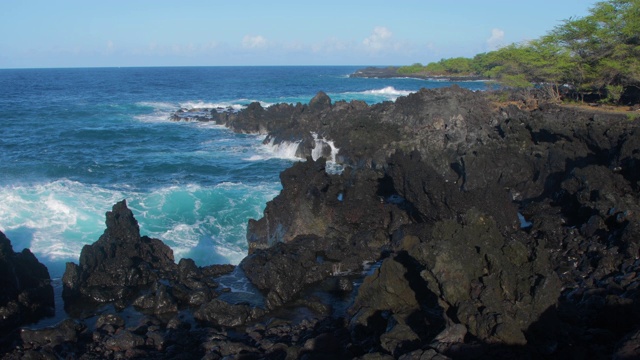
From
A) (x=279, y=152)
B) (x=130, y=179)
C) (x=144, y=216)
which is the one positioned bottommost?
Answer: (x=144, y=216)

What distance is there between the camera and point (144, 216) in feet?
65.6

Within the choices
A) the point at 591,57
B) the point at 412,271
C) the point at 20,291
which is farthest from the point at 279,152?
the point at 412,271

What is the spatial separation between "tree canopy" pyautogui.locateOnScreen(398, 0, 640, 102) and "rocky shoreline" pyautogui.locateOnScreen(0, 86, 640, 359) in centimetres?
920

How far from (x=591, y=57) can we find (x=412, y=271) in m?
26.8

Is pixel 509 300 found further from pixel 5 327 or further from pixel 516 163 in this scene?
pixel 516 163

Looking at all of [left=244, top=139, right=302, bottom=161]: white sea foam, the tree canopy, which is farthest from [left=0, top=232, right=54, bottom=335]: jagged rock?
the tree canopy

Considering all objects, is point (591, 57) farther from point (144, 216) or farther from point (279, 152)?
point (144, 216)

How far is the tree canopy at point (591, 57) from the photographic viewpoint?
28.2 metres

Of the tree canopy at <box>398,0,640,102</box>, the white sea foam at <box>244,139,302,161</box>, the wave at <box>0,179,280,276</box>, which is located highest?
the tree canopy at <box>398,0,640,102</box>

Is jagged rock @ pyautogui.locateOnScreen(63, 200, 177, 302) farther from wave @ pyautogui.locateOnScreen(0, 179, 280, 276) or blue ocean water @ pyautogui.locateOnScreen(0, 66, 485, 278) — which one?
blue ocean water @ pyautogui.locateOnScreen(0, 66, 485, 278)

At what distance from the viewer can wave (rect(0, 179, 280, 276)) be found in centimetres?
1689

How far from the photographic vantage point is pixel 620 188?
13.9 m

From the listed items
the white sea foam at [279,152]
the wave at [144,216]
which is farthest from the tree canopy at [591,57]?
the wave at [144,216]

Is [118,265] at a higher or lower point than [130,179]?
higher
